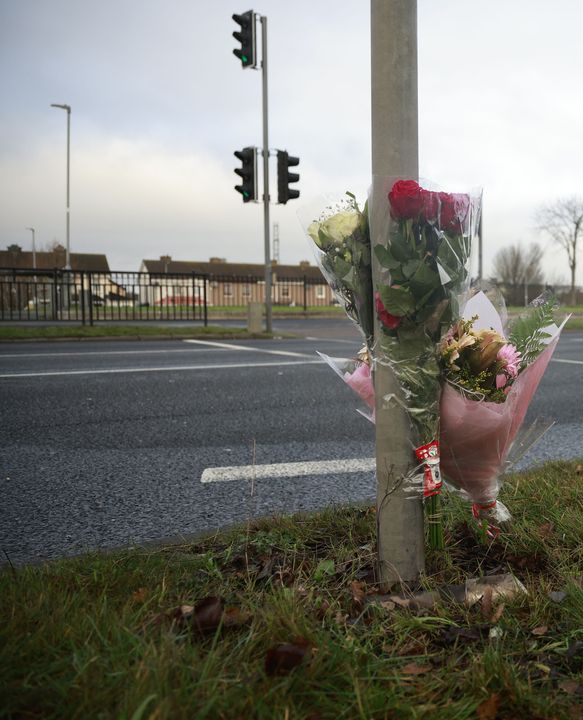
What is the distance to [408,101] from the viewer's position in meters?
1.76

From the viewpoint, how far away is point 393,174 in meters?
1.77

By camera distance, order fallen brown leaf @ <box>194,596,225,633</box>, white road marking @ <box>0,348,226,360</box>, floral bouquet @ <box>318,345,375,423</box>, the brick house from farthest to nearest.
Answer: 1. the brick house
2. white road marking @ <box>0,348,226,360</box>
3. floral bouquet @ <box>318,345,375,423</box>
4. fallen brown leaf @ <box>194,596,225,633</box>

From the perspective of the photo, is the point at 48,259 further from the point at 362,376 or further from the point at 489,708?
the point at 489,708

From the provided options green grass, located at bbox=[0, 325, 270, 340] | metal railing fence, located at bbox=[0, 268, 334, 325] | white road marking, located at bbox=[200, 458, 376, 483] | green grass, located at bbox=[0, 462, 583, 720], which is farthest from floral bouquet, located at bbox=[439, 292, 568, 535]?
metal railing fence, located at bbox=[0, 268, 334, 325]

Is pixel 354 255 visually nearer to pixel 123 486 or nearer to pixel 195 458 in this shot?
pixel 123 486

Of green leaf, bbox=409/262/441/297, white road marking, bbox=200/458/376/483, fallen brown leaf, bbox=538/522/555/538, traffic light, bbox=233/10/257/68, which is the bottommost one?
white road marking, bbox=200/458/376/483

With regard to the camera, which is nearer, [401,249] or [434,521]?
[401,249]

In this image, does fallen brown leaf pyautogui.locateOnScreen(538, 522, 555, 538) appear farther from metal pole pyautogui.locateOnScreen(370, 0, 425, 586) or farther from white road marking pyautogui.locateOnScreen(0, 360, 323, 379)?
white road marking pyautogui.locateOnScreen(0, 360, 323, 379)

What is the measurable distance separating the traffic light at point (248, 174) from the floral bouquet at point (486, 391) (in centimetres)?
1141

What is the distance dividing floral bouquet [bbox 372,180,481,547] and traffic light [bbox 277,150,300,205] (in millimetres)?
11444

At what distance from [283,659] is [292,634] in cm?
12

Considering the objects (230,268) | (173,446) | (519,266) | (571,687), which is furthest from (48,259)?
(571,687)

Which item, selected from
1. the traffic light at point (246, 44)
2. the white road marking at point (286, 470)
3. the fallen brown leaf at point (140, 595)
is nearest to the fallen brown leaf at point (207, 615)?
the fallen brown leaf at point (140, 595)

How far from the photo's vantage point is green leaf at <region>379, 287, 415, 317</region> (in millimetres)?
1724
